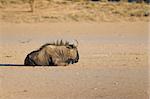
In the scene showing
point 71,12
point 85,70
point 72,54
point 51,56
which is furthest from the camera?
point 71,12

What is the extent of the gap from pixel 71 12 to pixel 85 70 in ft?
67.0

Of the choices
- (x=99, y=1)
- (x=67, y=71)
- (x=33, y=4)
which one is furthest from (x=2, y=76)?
(x=99, y=1)

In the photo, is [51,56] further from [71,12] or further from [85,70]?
[71,12]

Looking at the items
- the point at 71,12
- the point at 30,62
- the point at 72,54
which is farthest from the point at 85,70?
the point at 71,12

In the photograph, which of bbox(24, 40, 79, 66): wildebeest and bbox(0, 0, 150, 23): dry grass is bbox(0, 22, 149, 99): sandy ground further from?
bbox(0, 0, 150, 23): dry grass

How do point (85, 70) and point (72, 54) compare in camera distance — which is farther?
point (72, 54)

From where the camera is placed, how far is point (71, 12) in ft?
117

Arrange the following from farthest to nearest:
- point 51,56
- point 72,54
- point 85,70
Result: 1. point 72,54
2. point 51,56
3. point 85,70

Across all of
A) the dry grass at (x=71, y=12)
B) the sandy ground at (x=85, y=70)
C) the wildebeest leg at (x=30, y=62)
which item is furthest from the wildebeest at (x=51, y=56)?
the dry grass at (x=71, y=12)

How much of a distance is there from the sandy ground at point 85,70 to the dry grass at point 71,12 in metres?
5.59

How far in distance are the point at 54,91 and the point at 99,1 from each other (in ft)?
100

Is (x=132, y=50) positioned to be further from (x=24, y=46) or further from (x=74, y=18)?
(x=74, y=18)

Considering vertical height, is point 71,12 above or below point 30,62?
below

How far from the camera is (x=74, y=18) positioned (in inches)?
1332
